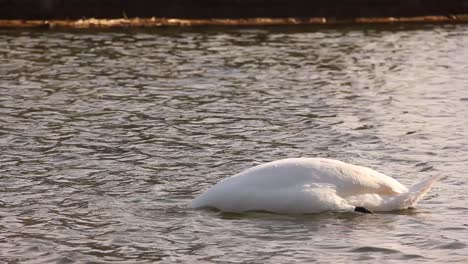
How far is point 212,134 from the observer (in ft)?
48.0

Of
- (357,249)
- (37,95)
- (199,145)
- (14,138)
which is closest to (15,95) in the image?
(37,95)

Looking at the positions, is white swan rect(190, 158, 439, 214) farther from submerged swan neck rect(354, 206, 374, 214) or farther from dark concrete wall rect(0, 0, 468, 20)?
dark concrete wall rect(0, 0, 468, 20)

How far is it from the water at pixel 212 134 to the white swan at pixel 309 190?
0.42 ft

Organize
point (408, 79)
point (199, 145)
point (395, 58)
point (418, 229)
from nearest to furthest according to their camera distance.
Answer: point (418, 229), point (199, 145), point (408, 79), point (395, 58)

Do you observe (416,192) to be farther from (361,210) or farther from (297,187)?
(297,187)

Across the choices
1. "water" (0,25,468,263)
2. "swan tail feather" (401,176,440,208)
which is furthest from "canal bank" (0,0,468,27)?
"swan tail feather" (401,176,440,208)

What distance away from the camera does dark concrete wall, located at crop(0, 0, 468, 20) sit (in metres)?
27.6

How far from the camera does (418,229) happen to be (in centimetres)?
994

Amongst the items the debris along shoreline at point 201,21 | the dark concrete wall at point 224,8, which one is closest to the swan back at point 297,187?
the debris along shoreline at point 201,21

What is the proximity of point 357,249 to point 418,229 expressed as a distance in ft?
2.88

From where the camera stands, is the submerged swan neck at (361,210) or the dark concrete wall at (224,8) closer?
the submerged swan neck at (361,210)

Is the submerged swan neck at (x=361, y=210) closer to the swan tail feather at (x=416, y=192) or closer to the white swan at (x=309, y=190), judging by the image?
the white swan at (x=309, y=190)

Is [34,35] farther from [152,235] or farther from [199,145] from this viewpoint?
[152,235]

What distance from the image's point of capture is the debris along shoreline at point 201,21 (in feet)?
88.5
